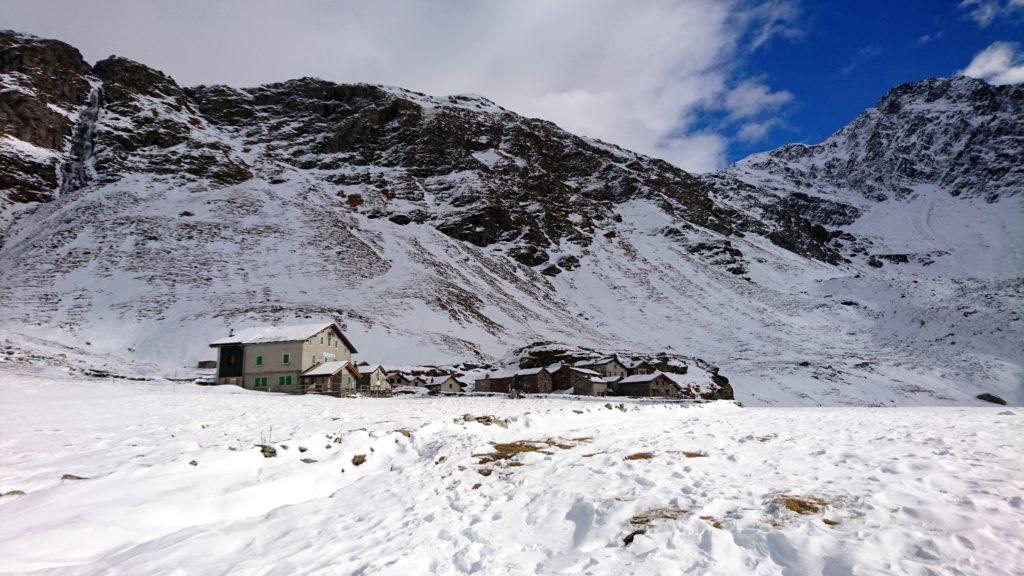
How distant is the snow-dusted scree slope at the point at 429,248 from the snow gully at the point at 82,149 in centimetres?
61

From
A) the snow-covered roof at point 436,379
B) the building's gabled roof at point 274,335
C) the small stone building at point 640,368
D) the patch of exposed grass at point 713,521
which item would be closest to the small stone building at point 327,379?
the building's gabled roof at point 274,335

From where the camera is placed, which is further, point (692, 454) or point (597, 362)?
point (597, 362)

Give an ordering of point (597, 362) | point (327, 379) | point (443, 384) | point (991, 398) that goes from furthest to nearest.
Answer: point (597, 362) → point (991, 398) → point (443, 384) → point (327, 379)

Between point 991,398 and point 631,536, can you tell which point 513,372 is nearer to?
point 631,536

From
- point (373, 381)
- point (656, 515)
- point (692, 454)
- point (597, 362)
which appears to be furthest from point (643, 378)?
point (656, 515)

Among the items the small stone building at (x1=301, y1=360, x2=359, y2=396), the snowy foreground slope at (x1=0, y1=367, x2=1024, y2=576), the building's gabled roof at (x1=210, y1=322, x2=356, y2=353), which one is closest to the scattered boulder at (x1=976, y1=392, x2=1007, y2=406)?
the snowy foreground slope at (x1=0, y1=367, x2=1024, y2=576)

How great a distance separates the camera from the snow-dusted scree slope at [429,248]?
6462 cm

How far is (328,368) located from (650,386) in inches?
1319

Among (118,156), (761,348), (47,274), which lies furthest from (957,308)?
(118,156)

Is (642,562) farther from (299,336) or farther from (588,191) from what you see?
(588,191)

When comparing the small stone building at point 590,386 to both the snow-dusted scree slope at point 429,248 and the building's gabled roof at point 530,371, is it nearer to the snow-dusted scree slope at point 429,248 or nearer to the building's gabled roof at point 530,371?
the building's gabled roof at point 530,371

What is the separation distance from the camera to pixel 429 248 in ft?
330

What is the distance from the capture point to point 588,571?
5.23m

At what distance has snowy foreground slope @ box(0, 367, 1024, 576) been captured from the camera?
5238mm
